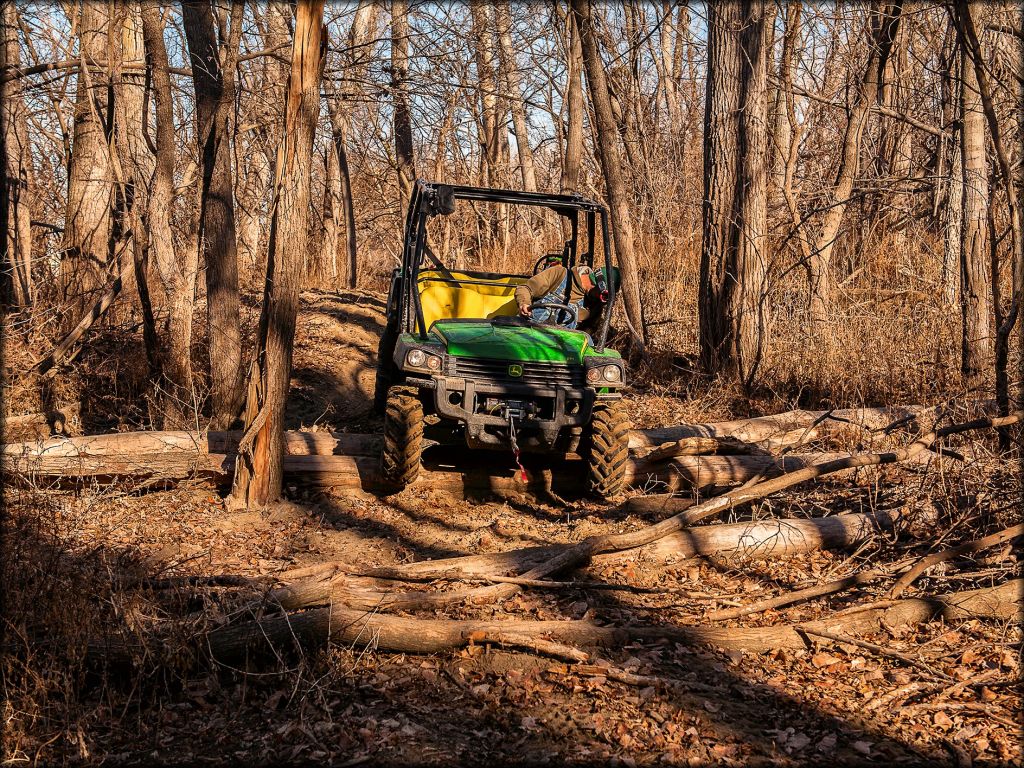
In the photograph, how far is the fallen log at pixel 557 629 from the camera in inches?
161

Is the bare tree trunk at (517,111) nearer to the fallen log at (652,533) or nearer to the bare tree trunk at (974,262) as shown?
the bare tree trunk at (974,262)

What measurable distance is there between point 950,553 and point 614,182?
695 centimetres

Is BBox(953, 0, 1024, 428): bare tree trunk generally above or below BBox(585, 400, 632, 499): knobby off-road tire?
above

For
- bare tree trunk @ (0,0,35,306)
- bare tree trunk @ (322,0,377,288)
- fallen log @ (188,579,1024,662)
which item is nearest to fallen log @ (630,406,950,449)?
fallen log @ (188,579,1024,662)

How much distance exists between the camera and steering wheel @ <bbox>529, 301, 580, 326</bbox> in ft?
24.0

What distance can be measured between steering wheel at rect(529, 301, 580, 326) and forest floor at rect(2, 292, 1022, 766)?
7.48 feet

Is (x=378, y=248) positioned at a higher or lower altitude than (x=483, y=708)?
higher

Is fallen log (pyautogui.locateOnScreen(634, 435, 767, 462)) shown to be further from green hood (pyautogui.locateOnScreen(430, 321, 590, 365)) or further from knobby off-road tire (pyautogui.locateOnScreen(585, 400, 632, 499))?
green hood (pyautogui.locateOnScreen(430, 321, 590, 365))

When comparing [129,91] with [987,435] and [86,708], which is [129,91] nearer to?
[86,708]

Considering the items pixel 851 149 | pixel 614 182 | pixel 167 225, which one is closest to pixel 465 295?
pixel 167 225

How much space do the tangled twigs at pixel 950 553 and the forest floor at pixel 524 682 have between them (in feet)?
0.43

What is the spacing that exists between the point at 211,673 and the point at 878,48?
32.0 ft

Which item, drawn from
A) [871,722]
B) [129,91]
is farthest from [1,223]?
[871,722]

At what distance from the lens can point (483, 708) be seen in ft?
12.7
